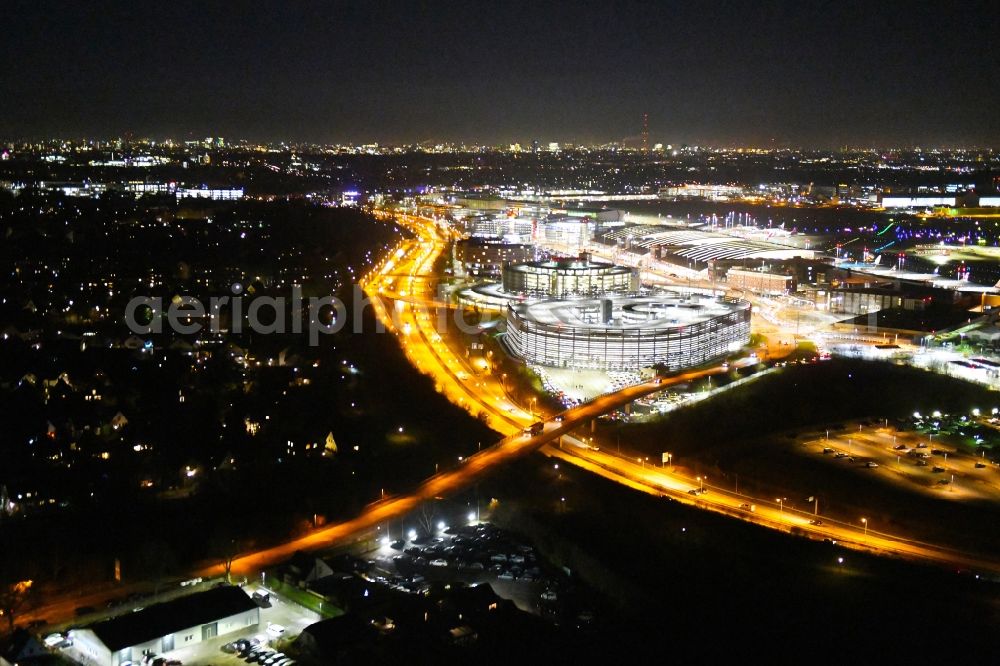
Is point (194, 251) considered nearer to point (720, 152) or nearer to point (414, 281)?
point (414, 281)

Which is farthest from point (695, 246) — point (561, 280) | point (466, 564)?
point (466, 564)

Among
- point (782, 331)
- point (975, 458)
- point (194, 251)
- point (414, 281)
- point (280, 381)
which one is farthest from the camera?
point (194, 251)

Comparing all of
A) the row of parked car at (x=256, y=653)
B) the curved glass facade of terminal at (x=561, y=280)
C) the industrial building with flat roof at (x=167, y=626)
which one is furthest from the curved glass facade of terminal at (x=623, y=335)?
the row of parked car at (x=256, y=653)

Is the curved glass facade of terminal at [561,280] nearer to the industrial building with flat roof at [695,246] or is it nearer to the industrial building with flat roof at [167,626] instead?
the industrial building with flat roof at [695,246]

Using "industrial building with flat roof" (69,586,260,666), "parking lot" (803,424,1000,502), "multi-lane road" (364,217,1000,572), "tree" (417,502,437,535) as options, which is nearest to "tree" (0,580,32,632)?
"industrial building with flat roof" (69,586,260,666)

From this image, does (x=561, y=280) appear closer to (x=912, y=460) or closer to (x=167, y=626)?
(x=912, y=460)

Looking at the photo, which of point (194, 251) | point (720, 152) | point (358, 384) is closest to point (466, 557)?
point (358, 384)
